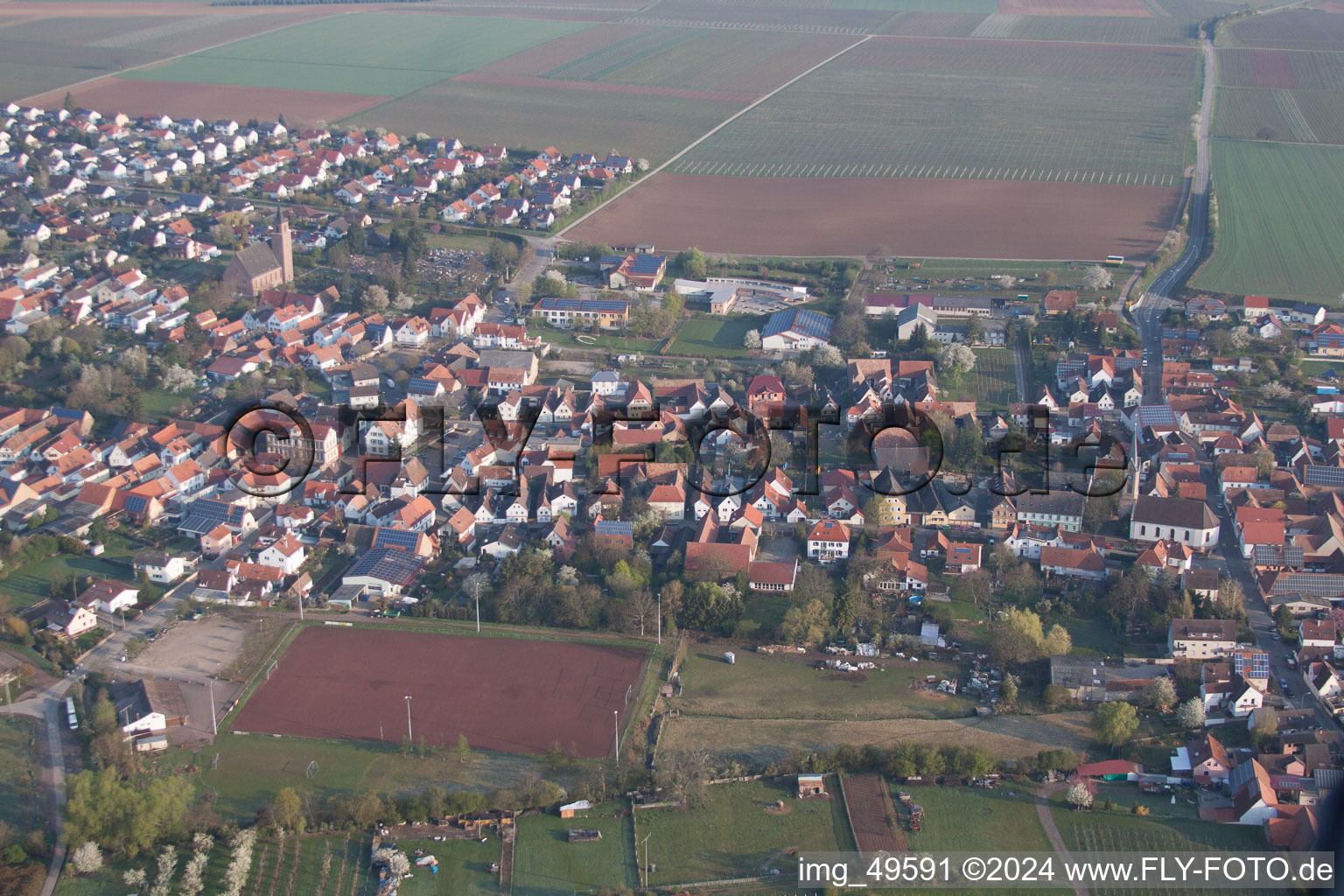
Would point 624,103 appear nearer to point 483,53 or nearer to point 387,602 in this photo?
point 483,53

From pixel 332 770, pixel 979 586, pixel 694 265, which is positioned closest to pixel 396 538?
pixel 332 770

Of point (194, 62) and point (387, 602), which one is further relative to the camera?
point (194, 62)

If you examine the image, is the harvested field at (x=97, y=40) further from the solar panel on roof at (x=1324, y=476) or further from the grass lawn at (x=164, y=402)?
the solar panel on roof at (x=1324, y=476)

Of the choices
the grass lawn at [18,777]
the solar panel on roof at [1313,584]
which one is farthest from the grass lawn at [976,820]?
the grass lawn at [18,777]

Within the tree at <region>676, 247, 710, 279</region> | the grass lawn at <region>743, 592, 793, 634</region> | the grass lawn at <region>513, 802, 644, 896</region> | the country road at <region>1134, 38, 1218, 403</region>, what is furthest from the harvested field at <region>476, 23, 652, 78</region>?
the grass lawn at <region>513, 802, 644, 896</region>

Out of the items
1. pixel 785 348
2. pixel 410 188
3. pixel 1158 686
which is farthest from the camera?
pixel 410 188

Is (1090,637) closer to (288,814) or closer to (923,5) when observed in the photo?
(288,814)

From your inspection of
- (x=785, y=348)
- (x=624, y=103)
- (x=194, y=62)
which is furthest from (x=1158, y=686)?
(x=194, y=62)
